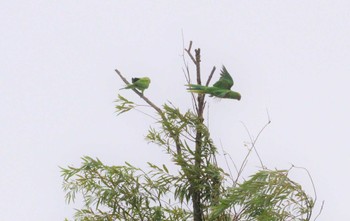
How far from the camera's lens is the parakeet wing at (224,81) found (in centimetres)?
394

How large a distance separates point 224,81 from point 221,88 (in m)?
0.04

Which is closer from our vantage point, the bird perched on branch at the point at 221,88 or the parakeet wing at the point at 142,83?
the bird perched on branch at the point at 221,88

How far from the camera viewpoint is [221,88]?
3.93 meters

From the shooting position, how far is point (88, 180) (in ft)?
13.1

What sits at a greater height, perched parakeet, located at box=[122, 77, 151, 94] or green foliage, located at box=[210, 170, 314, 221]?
perched parakeet, located at box=[122, 77, 151, 94]

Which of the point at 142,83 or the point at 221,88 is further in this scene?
the point at 142,83

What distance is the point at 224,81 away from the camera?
13.0ft

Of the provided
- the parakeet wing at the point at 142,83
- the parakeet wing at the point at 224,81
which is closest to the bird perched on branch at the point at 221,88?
the parakeet wing at the point at 224,81

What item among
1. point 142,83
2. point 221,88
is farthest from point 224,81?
point 142,83

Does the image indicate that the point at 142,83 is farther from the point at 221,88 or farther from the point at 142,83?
the point at 221,88

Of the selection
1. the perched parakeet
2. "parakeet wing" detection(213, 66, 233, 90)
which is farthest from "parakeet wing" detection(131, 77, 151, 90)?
"parakeet wing" detection(213, 66, 233, 90)

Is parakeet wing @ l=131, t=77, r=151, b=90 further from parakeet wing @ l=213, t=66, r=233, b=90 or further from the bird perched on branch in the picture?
parakeet wing @ l=213, t=66, r=233, b=90

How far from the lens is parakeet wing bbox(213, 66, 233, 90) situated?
3.94m

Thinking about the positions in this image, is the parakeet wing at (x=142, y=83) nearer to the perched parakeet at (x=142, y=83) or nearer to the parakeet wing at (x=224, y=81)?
the perched parakeet at (x=142, y=83)
